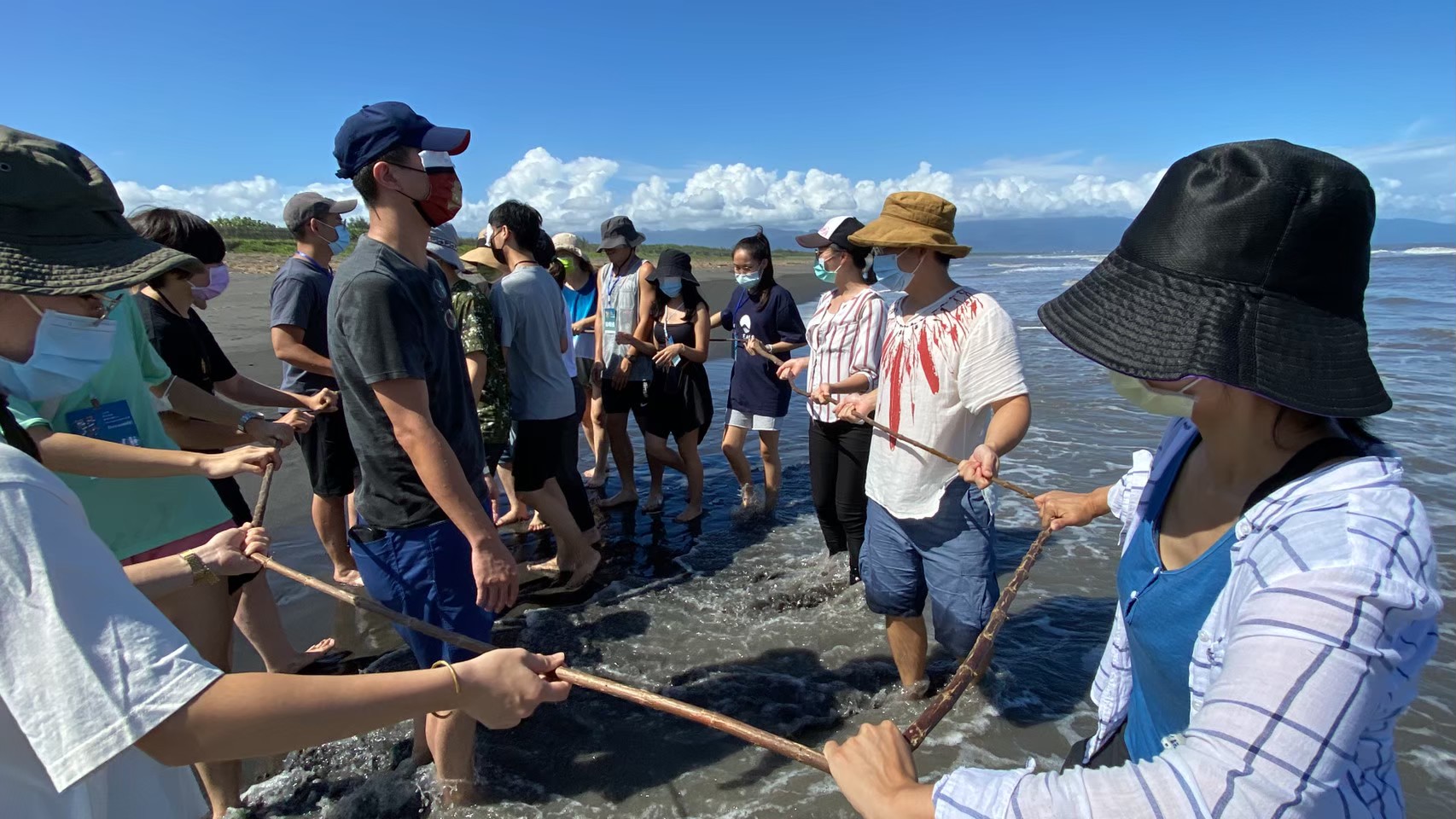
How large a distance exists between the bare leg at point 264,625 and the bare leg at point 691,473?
10.5ft

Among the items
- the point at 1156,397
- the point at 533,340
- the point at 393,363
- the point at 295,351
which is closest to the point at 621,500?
the point at 533,340

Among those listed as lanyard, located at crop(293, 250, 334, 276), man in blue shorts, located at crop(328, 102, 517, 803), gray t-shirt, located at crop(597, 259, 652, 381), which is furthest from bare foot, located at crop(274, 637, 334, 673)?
gray t-shirt, located at crop(597, 259, 652, 381)

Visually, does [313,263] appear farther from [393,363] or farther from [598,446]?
[598,446]

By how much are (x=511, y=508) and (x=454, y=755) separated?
11.2 ft

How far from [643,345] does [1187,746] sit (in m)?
5.32

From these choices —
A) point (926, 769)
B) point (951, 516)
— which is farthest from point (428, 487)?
point (926, 769)

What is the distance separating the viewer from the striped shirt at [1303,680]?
0.97 metres

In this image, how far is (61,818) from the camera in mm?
1146

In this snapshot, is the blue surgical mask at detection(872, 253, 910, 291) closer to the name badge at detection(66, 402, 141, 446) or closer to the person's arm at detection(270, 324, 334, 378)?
the name badge at detection(66, 402, 141, 446)

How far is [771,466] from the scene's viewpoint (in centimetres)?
650

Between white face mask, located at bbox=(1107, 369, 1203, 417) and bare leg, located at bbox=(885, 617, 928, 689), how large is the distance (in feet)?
7.73

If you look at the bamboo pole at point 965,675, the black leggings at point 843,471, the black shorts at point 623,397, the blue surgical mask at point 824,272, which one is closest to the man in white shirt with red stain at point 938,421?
the bamboo pole at point 965,675

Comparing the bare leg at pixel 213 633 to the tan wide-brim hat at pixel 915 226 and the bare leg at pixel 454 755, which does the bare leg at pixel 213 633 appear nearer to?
the bare leg at pixel 454 755

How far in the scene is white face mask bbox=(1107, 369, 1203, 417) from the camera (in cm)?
129
